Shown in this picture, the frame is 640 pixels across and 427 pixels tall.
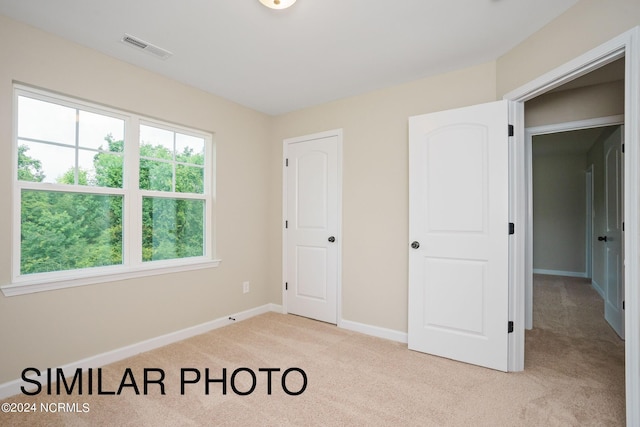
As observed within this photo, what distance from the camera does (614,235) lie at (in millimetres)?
3623

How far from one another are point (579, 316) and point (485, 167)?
2.77 meters

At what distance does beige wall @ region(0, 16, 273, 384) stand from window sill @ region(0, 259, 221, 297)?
0.15 ft

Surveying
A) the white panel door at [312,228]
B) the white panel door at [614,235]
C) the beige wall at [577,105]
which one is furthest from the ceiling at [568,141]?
the white panel door at [312,228]

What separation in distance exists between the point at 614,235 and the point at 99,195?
17.4ft

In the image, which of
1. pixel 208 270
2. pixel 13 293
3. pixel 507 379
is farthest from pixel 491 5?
pixel 13 293

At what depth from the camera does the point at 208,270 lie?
11.0ft

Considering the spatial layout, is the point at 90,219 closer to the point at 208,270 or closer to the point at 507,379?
the point at 208,270

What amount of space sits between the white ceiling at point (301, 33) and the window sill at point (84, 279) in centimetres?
175

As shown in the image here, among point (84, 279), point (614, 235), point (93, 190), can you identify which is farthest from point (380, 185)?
point (614, 235)

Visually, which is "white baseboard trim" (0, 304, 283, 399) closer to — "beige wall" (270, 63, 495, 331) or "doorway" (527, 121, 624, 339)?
"beige wall" (270, 63, 495, 331)

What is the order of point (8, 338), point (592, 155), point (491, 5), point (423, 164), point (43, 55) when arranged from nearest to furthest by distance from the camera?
1. point (491, 5)
2. point (8, 338)
3. point (43, 55)
4. point (423, 164)
5. point (592, 155)

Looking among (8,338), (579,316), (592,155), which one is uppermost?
(592,155)

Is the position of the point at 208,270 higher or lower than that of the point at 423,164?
lower

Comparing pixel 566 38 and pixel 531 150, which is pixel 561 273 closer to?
pixel 531 150
